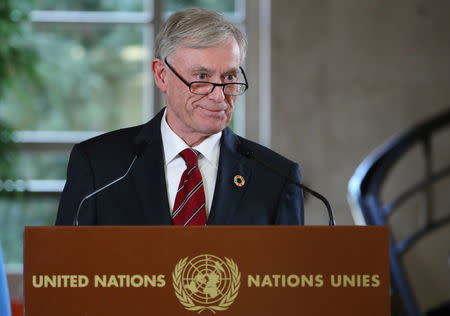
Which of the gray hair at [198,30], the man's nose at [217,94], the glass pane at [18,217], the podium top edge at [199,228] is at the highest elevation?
the gray hair at [198,30]

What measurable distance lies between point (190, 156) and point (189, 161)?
13 mm

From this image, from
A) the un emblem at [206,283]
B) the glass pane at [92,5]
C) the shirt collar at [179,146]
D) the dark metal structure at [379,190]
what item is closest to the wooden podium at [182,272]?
the un emblem at [206,283]

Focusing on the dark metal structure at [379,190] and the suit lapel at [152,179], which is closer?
the suit lapel at [152,179]

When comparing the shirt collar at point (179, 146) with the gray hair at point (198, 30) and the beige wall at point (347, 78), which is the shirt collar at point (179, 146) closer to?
the gray hair at point (198, 30)

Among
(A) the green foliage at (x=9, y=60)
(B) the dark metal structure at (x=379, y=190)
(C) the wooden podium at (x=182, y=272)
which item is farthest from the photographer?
(A) the green foliage at (x=9, y=60)

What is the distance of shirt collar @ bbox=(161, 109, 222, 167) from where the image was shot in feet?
5.49

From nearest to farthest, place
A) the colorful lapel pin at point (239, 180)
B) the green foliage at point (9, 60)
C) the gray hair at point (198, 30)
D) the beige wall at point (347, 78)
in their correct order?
the gray hair at point (198, 30)
the colorful lapel pin at point (239, 180)
the green foliage at point (9, 60)
the beige wall at point (347, 78)

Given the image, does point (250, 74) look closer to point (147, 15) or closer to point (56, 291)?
point (147, 15)

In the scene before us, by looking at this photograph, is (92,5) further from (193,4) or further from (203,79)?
(203,79)

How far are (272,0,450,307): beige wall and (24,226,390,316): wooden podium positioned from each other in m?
3.44

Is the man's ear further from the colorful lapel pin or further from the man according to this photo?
the colorful lapel pin

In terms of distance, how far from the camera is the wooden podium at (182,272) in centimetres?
116

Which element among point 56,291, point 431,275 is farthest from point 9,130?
point 56,291

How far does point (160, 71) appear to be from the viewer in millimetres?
1690
